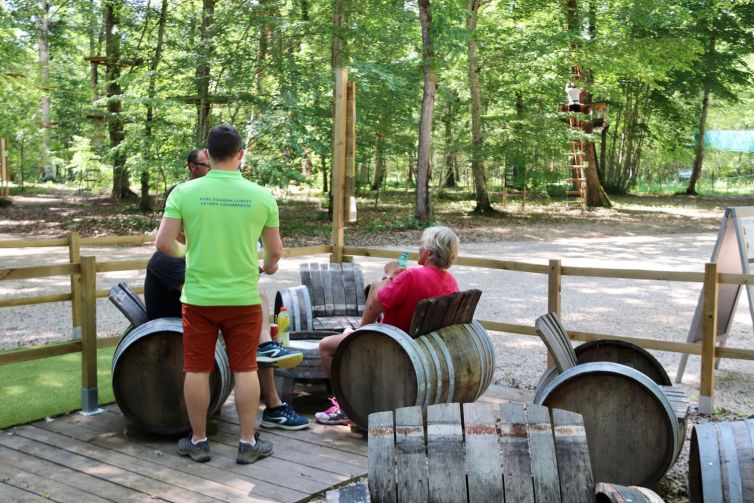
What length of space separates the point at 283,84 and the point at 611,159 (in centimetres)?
2339

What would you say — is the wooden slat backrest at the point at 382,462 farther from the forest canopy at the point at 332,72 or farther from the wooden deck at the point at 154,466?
the forest canopy at the point at 332,72

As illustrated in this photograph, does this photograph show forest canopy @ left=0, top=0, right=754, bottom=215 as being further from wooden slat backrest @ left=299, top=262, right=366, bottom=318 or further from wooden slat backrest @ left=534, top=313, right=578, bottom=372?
wooden slat backrest @ left=534, top=313, right=578, bottom=372

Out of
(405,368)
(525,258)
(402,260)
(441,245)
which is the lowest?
(525,258)

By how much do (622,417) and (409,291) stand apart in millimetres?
1322

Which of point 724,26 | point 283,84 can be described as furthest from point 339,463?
point 724,26

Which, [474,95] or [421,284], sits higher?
[474,95]

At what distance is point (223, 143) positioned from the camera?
12.2 ft

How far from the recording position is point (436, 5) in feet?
55.0

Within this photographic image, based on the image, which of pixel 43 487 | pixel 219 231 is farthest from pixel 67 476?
pixel 219 231

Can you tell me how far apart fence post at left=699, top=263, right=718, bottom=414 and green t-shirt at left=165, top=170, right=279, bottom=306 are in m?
3.06

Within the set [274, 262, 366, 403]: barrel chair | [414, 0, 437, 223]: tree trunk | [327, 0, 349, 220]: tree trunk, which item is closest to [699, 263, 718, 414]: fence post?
[274, 262, 366, 403]: barrel chair

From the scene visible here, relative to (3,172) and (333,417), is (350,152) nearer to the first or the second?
(333,417)

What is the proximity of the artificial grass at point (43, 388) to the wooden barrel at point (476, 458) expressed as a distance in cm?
339

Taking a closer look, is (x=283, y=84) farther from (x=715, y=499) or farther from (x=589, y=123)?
(x=715, y=499)
